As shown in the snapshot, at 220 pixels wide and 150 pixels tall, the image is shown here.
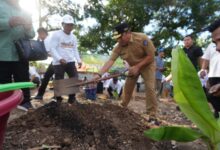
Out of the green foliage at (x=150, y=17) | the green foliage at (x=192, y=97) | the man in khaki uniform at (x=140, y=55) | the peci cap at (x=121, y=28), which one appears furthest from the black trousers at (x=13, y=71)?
the green foliage at (x=150, y=17)

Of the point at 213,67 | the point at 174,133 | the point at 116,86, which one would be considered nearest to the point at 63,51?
the point at 213,67

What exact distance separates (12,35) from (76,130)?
55.1 inches

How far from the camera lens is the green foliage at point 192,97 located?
74.2 inches

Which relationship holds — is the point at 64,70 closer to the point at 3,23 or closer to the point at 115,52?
the point at 115,52

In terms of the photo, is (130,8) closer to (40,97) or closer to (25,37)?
(40,97)

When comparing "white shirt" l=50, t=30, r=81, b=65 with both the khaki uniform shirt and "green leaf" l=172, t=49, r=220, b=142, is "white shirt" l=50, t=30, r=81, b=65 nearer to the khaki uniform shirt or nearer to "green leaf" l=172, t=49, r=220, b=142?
the khaki uniform shirt

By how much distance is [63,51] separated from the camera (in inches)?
231

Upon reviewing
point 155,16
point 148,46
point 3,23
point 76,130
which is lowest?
point 76,130

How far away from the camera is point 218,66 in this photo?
14.1 ft

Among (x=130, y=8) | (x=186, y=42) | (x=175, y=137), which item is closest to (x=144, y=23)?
(x=130, y=8)

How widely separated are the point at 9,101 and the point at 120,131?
2.84m

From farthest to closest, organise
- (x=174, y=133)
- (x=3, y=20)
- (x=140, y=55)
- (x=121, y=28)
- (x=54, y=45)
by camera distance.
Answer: (x=54, y=45) → (x=140, y=55) → (x=121, y=28) → (x=3, y=20) → (x=174, y=133)

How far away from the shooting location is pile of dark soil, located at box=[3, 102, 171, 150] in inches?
142

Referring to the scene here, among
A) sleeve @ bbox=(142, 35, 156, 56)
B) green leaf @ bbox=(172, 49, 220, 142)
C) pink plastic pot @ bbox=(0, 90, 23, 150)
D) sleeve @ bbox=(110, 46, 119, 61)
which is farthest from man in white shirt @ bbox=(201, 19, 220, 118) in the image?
pink plastic pot @ bbox=(0, 90, 23, 150)
